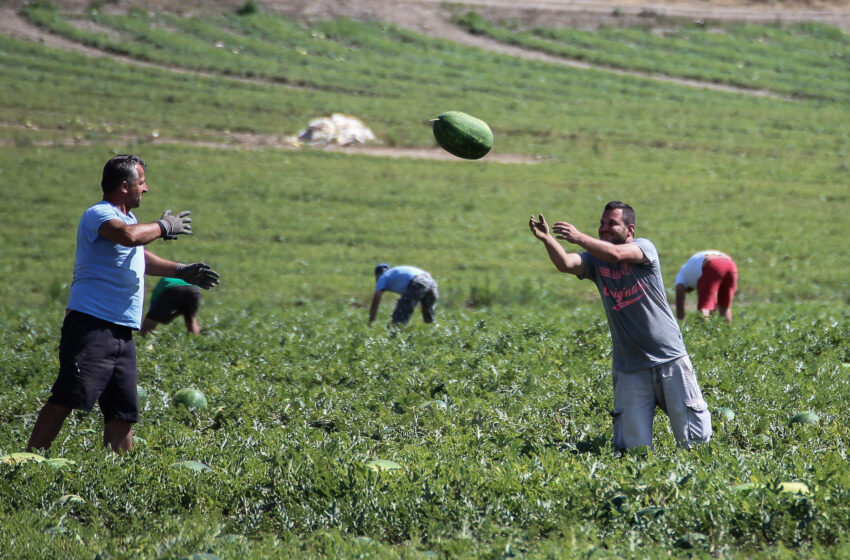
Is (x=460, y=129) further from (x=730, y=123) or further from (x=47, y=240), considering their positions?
(x=730, y=123)

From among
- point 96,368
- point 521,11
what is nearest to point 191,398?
point 96,368

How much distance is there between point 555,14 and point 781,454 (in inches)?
1648

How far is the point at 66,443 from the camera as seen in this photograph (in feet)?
20.9

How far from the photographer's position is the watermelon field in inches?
198

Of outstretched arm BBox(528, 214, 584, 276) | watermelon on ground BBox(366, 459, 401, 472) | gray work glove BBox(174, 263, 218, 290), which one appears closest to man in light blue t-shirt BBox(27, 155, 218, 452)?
gray work glove BBox(174, 263, 218, 290)

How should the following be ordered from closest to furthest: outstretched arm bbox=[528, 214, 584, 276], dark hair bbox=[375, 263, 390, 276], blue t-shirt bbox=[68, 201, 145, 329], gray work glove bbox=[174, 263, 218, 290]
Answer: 1. outstretched arm bbox=[528, 214, 584, 276]
2. blue t-shirt bbox=[68, 201, 145, 329]
3. gray work glove bbox=[174, 263, 218, 290]
4. dark hair bbox=[375, 263, 390, 276]

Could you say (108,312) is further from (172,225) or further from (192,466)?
(192,466)

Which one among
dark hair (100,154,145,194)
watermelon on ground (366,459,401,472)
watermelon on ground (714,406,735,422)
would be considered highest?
dark hair (100,154,145,194)

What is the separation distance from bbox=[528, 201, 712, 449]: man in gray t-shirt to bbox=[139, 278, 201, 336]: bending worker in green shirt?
6008 millimetres

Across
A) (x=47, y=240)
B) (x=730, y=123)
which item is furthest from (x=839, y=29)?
(x=47, y=240)

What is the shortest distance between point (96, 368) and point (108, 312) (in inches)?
13.4

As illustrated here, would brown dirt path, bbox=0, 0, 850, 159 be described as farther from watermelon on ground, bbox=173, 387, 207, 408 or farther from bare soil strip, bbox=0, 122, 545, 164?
watermelon on ground, bbox=173, 387, 207, 408

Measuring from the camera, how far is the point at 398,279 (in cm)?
1208

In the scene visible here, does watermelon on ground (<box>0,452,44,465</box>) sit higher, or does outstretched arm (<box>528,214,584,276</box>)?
outstretched arm (<box>528,214,584,276</box>)
